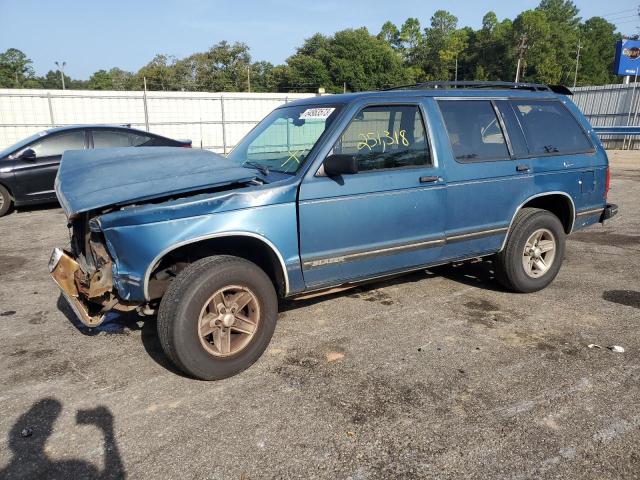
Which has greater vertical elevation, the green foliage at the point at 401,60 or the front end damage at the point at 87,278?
the green foliage at the point at 401,60

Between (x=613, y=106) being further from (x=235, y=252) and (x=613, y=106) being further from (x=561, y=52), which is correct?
(x=561, y=52)

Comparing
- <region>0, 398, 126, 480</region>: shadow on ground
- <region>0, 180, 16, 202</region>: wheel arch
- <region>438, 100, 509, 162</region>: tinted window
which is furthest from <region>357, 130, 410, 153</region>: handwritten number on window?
<region>0, 180, 16, 202</region>: wheel arch

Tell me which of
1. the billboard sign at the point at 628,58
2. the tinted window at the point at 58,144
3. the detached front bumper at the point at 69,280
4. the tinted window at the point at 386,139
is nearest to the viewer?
the detached front bumper at the point at 69,280

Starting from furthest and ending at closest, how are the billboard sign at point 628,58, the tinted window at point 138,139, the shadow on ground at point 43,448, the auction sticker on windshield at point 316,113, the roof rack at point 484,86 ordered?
the billboard sign at point 628,58 → the tinted window at point 138,139 → the roof rack at point 484,86 → the auction sticker on windshield at point 316,113 → the shadow on ground at point 43,448

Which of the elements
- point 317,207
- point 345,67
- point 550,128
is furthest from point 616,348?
point 345,67

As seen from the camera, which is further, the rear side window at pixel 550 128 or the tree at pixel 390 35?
the tree at pixel 390 35

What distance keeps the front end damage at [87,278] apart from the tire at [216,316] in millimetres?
429

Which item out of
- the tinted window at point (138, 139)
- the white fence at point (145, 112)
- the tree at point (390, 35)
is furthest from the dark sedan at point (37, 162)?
the tree at point (390, 35)

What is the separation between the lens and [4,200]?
28.9 ft

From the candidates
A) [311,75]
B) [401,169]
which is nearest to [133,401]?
[401,169]

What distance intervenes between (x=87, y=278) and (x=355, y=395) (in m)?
1.96

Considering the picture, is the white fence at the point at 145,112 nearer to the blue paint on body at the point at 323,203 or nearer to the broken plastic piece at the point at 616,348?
the blue paint on body at the point at 323,203

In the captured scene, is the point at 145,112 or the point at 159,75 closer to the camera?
the point at 145,112

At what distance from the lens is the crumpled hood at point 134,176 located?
3066 millimetres
